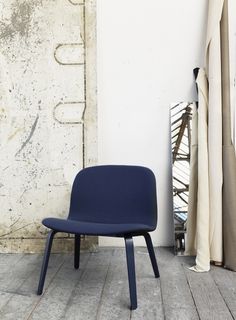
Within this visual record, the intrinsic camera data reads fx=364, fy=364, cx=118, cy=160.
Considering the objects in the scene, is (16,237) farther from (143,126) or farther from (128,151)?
(143,126)

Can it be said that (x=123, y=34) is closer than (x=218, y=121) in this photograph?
No

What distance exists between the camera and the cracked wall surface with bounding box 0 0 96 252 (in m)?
2.79

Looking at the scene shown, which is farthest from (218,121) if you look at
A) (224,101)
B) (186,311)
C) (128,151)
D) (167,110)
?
(186,311)

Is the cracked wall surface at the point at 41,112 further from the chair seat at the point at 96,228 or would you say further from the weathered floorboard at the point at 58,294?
the chair seat at the point at 96,228

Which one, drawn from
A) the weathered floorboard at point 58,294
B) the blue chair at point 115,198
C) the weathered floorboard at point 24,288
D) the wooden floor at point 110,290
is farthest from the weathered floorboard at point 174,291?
the weathered floorboard at point 24,288

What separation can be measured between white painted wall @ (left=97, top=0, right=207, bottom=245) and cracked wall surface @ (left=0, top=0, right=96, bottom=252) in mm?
137

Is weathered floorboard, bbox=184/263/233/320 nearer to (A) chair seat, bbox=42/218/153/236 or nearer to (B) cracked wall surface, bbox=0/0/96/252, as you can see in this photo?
(A) chair seat, bbox=42/218/153/236

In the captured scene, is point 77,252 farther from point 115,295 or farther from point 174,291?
point 174,291

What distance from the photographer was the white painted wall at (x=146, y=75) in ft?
9.20

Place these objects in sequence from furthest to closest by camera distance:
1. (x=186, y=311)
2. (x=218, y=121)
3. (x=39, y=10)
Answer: (x=39, y=10) → (x=218, y=121) → (x=186, y=311)

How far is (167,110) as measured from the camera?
2838mm

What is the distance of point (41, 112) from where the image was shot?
281cm

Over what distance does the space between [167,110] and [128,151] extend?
0.44m

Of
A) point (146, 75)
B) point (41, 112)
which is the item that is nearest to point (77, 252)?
point (41, 112)
